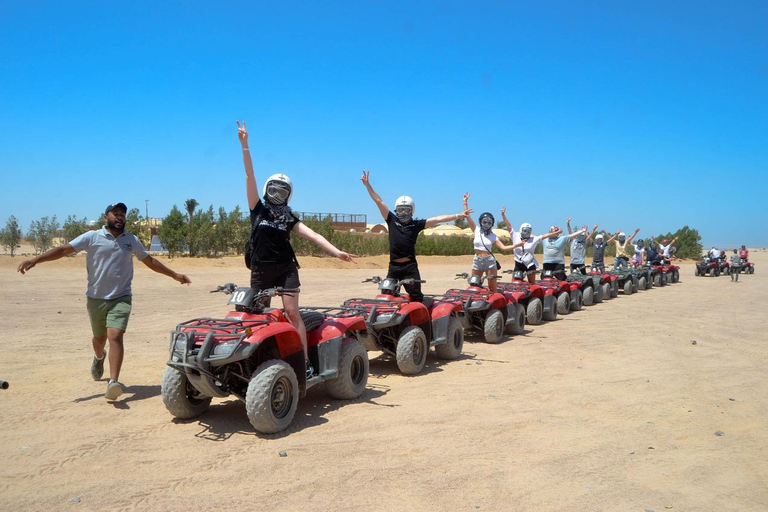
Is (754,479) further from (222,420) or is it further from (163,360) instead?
(163,360)

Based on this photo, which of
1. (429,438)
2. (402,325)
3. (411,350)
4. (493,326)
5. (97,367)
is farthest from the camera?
(493,326)

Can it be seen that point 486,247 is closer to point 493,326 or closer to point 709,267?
point 493,326

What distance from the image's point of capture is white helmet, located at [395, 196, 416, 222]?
831 centimetres

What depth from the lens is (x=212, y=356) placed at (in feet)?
16.5

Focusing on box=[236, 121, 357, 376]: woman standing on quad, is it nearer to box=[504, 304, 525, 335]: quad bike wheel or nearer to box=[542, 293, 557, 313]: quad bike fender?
box=[504, 304, 525, 335]: quad bike wheel

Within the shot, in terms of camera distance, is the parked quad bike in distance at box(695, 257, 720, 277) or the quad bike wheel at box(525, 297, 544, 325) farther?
the parked quad bike in distance at box(695, 257, 720, 277)

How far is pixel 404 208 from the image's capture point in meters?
8.33

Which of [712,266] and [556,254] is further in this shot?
[712,266]

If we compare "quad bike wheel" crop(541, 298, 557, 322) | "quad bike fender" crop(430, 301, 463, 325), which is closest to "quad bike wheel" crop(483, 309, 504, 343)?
"quad bike fender" crop(430, 301, 463, 325)

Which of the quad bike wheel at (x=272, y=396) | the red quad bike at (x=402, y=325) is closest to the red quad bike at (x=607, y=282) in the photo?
the red quad bike at (x=402, y=325)

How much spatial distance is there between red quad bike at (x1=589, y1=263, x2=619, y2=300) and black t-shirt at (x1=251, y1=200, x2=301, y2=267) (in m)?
14.9

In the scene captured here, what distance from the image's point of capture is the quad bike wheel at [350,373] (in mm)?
6414

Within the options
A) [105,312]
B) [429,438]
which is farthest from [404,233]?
[105,312]

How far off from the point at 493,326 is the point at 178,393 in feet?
20.4
